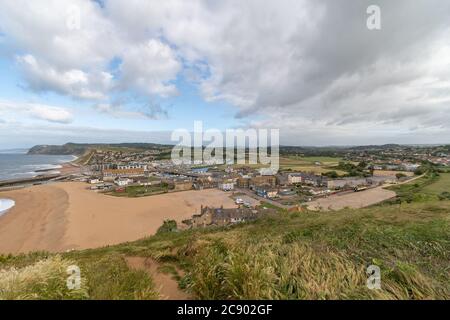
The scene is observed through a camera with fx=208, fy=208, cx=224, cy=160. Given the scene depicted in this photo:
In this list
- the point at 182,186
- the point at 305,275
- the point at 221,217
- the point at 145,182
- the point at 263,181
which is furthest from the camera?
the point at 263,181

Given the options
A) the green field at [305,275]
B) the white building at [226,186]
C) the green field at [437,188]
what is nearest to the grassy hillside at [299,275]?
the green field at [305,275]

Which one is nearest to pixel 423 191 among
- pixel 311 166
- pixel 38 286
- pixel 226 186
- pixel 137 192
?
pixel 226 186

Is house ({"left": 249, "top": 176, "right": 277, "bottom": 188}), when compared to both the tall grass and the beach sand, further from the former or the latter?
the tall grass

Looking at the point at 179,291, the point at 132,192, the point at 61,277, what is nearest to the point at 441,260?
the point at 179,291

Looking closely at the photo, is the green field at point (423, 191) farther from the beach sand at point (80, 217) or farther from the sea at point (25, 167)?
the sea at point (25, 167)

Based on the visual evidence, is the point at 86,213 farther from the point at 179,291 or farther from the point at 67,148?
the point at 67,148

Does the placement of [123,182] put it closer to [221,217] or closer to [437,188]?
[221,217]
